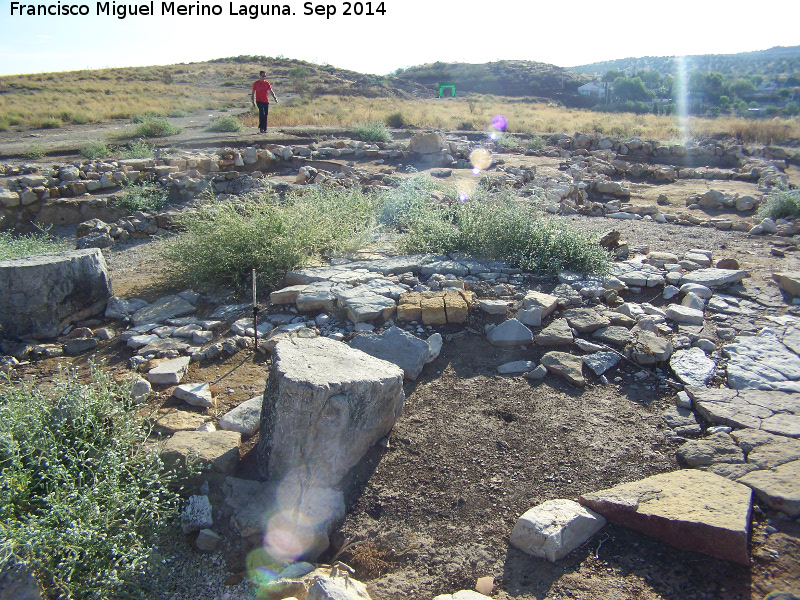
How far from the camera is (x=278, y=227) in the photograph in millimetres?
5258

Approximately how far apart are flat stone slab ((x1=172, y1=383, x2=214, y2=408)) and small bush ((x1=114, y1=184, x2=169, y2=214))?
6.34 meters

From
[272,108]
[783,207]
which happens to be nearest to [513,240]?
[783,207]

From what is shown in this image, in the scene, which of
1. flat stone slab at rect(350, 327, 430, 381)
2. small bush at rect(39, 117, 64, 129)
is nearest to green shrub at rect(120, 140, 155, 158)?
small bush at rect(39, 117, 64, 129)

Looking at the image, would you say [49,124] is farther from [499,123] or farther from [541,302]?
[541,302]

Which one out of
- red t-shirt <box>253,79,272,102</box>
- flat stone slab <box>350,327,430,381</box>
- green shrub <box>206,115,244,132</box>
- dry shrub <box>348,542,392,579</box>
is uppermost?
red t-shirt <box>253,79,272,102</box>

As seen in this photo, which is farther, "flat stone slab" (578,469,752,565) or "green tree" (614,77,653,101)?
"green tree" (614,77,653,101)

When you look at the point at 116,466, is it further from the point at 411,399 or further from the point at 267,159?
the point at 267,159

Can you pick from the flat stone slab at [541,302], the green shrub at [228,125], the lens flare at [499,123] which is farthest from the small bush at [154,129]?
the flat stone slab at [541,302]

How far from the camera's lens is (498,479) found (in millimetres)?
2781

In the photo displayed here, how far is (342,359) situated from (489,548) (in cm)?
123

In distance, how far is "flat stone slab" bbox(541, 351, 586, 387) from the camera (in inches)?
137

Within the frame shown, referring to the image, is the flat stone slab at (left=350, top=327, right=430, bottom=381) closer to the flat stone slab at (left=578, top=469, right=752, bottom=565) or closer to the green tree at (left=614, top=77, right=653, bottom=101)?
the flat stone slab at (left=578, top=469, right=752, bottom=565)

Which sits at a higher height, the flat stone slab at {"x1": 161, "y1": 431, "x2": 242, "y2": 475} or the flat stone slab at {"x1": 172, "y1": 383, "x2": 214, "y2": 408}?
the flat stone slab at {"x1": 172, "y1": 383, "x2": 214, "y2": 408}

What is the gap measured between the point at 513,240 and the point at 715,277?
197cm
